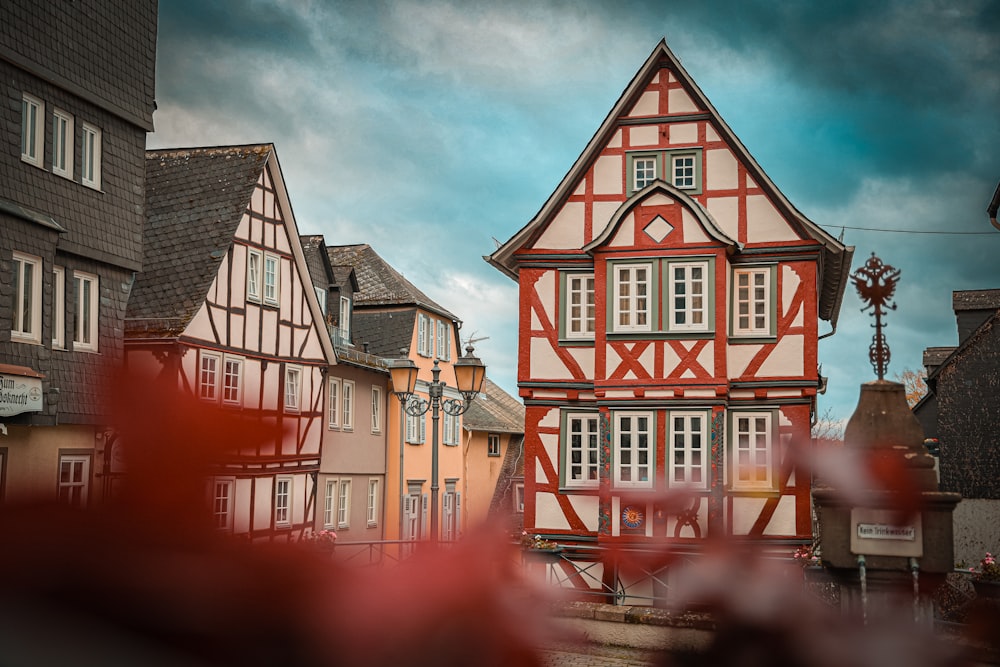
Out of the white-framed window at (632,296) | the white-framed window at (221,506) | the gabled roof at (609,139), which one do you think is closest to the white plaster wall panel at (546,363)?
the white-framed window at (632,296)

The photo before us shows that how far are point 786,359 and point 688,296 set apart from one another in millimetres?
2174

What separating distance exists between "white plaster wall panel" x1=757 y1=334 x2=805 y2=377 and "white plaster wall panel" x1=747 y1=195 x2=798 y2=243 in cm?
189

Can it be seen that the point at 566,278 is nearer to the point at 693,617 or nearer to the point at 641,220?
the point at 641,220

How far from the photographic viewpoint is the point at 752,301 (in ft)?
65.0

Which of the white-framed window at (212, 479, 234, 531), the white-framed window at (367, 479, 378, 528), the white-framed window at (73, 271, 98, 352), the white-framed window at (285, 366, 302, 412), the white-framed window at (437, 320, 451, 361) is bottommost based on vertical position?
the white-framed window at (367, 479, 378, 528)

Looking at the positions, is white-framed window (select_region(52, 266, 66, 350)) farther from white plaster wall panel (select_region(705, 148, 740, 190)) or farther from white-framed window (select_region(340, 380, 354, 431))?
white-framed window (select_region(340, 380, 354, 431))

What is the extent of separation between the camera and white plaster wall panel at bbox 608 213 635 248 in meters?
19.6

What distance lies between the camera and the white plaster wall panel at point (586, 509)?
19.8 m

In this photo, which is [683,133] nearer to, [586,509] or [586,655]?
[586,509]

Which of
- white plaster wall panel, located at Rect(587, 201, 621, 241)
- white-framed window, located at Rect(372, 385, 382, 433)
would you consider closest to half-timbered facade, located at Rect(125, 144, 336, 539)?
white-framed window, located at Rect(372, 385, 382, 433)

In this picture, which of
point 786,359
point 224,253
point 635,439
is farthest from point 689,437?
point 224,253

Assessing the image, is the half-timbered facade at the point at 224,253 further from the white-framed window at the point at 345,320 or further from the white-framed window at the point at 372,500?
the white-framed window at the point at 372,500

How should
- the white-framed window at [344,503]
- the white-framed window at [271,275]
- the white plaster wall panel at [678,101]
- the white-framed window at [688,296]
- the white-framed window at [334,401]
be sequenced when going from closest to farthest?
the white-framed window at [688,296] < the white plaster wall panel at [678,101] < the white-framed window at [271,275] < the white-framed window at [344,503] < the white-framed window at [334,401]

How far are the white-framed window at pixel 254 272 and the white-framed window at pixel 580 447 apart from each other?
261 inches
